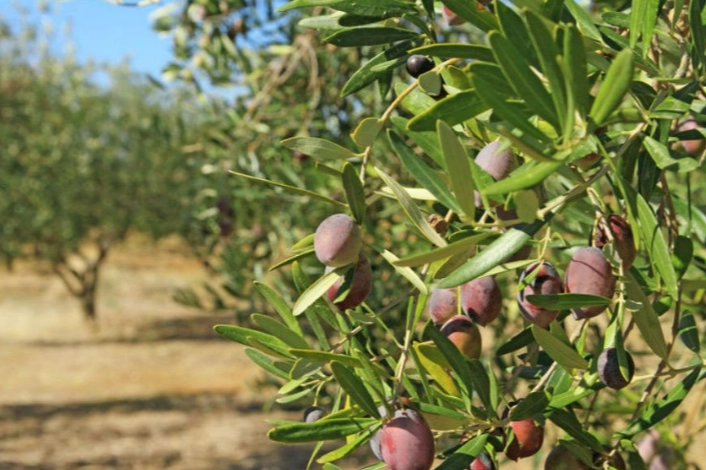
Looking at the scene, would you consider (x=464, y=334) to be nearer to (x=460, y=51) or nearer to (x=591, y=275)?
(x=591, y=275)

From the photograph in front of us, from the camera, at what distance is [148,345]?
13586mm

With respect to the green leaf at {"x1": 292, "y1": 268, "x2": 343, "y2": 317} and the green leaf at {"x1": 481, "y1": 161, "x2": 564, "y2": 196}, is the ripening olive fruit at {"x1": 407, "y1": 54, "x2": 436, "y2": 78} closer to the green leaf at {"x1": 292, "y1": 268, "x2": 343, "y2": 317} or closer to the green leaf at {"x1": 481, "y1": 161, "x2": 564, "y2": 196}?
the green leaf at {"x1": 292, "y1": 268, "x2": 343, "y2": 317}

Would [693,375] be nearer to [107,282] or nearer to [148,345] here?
[148,345]

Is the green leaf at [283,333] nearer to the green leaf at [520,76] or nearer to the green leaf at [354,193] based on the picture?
the green leaf at [354,193]

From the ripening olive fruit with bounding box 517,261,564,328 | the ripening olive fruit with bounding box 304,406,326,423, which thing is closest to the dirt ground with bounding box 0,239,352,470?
the ripening olive fruit with bounding box 304,406,326,423

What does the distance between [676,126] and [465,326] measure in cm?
37

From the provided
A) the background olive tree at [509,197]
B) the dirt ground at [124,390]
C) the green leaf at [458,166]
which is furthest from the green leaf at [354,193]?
the dirt ground at [124,390]

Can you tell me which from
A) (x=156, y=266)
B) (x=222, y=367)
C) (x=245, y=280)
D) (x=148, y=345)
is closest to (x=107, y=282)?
(x=156, y=266)

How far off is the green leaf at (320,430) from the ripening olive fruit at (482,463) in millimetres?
113

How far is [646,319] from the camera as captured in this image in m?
0.75

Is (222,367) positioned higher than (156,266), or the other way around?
(222,367)

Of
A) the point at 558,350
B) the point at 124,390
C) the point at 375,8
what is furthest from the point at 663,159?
the point at 124,390

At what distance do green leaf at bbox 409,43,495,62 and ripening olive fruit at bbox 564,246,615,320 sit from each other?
174 mm

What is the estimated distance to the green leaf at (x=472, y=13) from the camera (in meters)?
0.69
